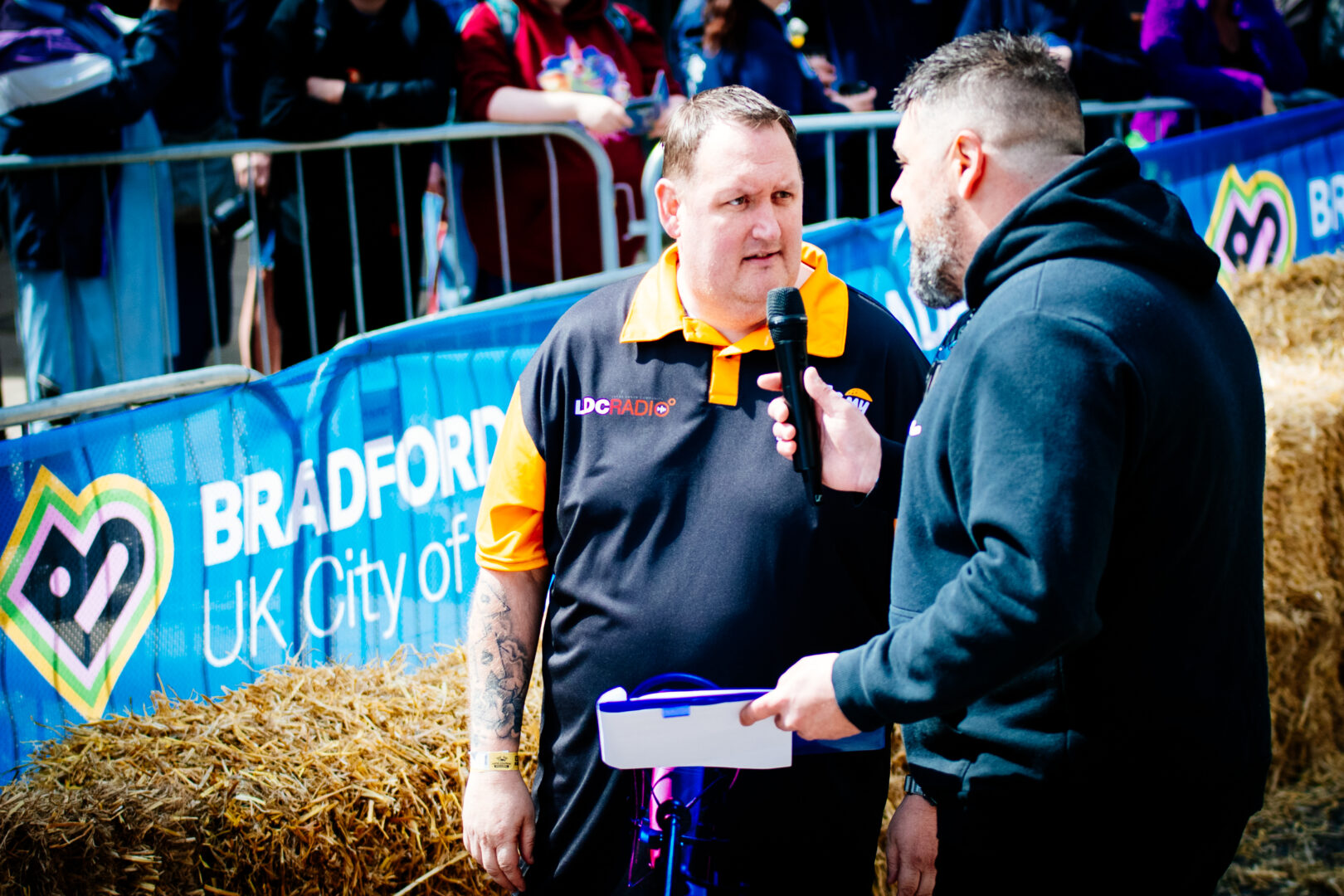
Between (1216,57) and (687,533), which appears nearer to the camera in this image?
(687,533)

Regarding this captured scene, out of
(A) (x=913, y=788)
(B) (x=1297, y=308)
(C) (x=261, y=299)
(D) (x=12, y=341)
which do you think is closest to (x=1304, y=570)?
(B) (x=1297, y=308)

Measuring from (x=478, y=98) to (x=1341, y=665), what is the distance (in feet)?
14.7

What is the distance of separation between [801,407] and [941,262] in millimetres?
366

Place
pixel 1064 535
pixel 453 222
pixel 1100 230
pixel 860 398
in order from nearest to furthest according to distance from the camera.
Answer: pixel 1064 535 < pixel 1100 230 < pixel 860 398 < pixel 453 222

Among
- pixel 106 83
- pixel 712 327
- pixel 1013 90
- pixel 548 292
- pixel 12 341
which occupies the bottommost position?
pixel 12 341

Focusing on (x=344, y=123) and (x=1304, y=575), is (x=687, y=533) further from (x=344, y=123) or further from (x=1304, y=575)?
(x=1304, y=575)

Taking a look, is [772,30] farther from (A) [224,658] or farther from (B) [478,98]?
(A) [224,658]

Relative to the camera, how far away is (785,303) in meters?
2.21

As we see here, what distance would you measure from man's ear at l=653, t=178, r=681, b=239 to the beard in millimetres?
631

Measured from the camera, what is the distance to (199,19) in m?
5.32

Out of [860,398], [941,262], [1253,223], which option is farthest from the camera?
[1253,223]

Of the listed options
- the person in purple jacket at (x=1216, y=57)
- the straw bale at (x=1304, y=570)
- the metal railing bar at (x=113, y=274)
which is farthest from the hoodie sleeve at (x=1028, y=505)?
the person in purple jacket at (x=1216, y=57)

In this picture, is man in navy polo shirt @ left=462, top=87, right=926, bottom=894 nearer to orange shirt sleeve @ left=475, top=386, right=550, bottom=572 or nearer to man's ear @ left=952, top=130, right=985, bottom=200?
orange shirt sleeve @ left=475, top=386, right=550, bottom=572

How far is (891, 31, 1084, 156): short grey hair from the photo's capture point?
2.04m
